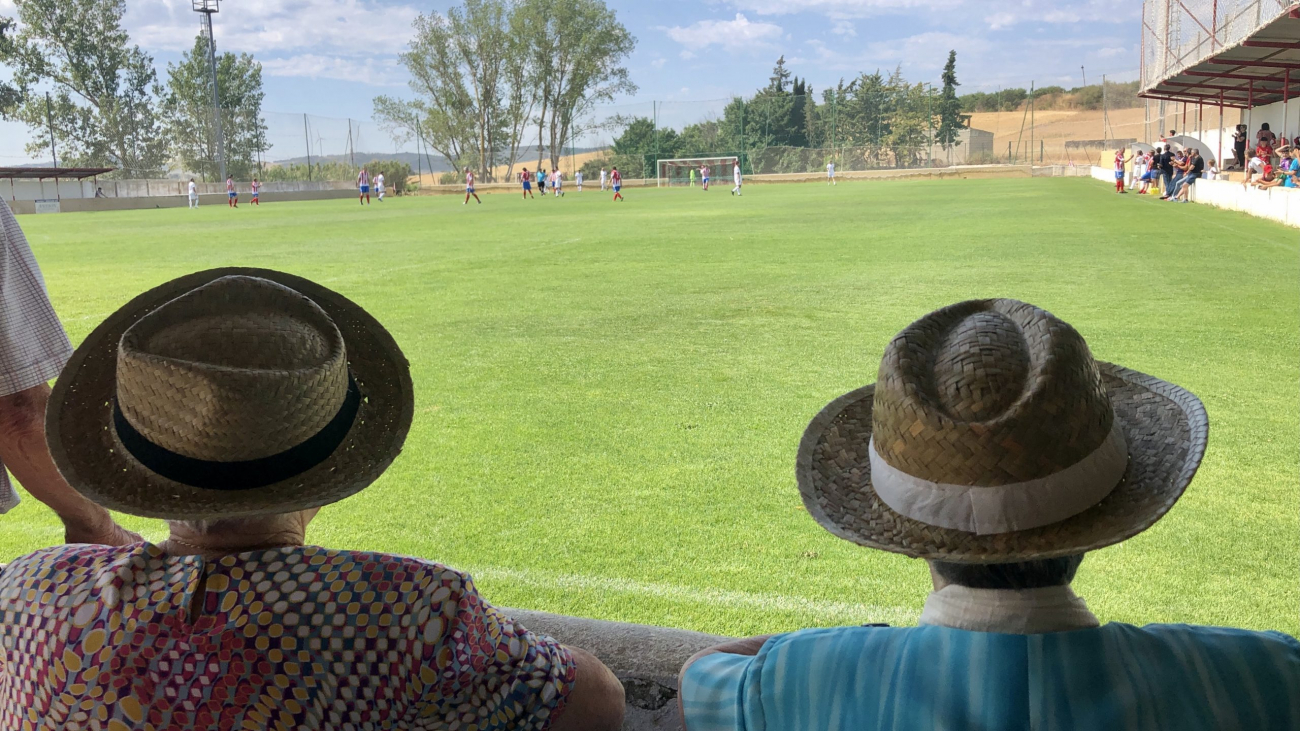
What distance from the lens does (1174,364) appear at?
616cm

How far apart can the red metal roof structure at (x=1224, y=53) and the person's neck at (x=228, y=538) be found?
23254 mm

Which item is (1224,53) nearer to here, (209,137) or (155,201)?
(155,201)

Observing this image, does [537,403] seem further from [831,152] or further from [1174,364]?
[831,152]

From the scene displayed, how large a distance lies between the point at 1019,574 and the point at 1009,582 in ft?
0.05

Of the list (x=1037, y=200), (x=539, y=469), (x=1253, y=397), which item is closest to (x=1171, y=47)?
(x=1037, y=200)

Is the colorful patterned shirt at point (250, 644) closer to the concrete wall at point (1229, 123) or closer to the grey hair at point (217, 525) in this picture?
the grey hair at point (217, 525)

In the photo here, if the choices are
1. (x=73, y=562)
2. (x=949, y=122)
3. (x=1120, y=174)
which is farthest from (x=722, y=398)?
(x=949, y=122)

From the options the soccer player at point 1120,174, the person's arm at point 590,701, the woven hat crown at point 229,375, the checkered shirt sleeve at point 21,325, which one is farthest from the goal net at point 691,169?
the woven hat crown at point 229,375

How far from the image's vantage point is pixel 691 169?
201 ft

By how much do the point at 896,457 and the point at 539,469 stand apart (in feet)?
10.7

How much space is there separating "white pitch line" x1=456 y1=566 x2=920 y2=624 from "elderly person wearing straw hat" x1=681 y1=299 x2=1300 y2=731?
5.77ft

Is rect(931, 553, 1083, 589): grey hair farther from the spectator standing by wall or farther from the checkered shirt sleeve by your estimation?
the checkered shirt sleeve

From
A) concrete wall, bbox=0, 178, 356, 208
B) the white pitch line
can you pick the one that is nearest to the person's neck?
the white pitch line

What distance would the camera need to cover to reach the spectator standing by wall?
9.50 feet
